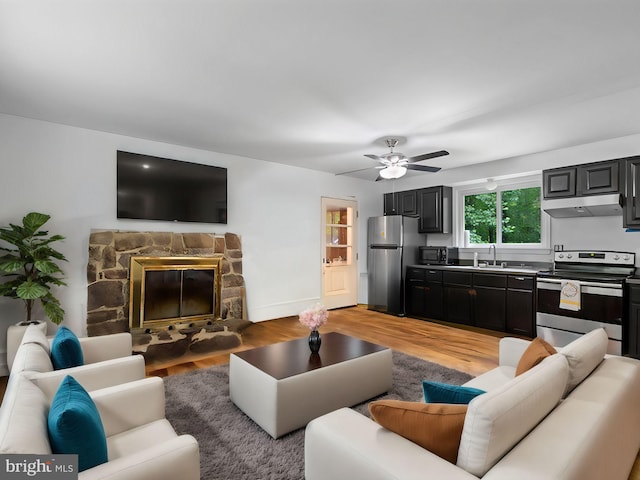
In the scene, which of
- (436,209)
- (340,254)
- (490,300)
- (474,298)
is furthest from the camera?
(340,254)

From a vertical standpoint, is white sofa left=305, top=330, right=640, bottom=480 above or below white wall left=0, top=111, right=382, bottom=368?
below

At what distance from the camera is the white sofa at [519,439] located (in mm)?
1070

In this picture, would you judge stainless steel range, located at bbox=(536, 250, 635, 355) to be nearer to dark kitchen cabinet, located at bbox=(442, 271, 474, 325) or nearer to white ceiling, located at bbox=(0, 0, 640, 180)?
dark kitchen cabinet, located at bbox=(442, 271, 474, 325)

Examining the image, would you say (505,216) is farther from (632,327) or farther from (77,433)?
(77,433)

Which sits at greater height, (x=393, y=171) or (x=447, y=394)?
(x=393, y=171)

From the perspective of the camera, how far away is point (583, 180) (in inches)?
168

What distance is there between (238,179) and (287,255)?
1.48m

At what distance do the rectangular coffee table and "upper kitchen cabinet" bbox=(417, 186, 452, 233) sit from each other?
368 centimetres

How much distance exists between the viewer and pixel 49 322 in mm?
3703

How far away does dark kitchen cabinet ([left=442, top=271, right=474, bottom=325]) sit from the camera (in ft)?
16.9

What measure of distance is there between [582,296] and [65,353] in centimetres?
499

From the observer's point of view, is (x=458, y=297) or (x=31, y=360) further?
(x=458, y=297)

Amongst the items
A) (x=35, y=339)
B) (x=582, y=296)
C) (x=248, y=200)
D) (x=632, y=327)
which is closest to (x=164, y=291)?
(x=248, y=200)

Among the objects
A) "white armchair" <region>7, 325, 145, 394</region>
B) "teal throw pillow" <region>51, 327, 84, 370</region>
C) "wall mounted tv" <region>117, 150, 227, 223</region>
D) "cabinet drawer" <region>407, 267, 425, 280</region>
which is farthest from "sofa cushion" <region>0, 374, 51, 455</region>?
"cabinet drawer" <region>407, 267, 425, 280</region>
